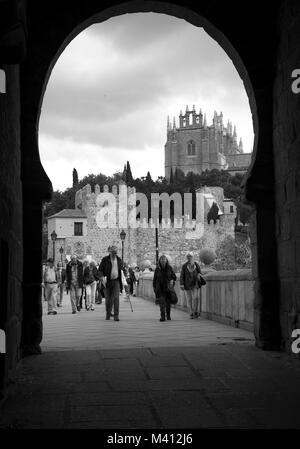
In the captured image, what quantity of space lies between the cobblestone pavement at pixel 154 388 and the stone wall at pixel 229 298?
252 cm

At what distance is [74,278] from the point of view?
14.0m

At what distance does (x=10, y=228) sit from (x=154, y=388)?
150cm

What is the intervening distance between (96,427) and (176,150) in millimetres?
126518

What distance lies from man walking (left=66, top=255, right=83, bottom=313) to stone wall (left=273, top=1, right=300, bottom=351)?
866 cm

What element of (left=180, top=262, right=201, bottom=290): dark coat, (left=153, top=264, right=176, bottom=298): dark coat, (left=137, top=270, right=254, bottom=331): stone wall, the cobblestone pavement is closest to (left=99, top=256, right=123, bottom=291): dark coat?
(left=153, top=264, right=176, bottom=298): dark coat

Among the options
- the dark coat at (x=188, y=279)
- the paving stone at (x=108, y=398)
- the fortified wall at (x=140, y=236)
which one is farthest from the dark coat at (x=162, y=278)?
the fortified wall at (x=140, y=236)

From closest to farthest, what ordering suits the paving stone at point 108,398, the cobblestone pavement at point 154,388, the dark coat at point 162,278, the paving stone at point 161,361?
the cobblestone pavement at point 154,388 < the paving stone at point 108,398 < the paving stone at point 161,361 < the dark coat at point 162,278

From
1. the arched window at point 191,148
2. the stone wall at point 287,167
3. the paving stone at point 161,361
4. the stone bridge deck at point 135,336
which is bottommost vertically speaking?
the stone bridge deck at point 135,336

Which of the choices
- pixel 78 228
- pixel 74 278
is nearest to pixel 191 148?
pixel 78 228

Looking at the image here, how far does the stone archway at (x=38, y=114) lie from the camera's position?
19.1ft

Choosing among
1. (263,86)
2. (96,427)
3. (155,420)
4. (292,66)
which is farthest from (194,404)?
(263,86)

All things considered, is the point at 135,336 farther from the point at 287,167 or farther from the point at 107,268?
the point at 107,268

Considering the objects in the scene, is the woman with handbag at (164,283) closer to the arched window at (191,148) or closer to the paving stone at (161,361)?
the paving stone at (161,361)

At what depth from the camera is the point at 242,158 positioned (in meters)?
136
